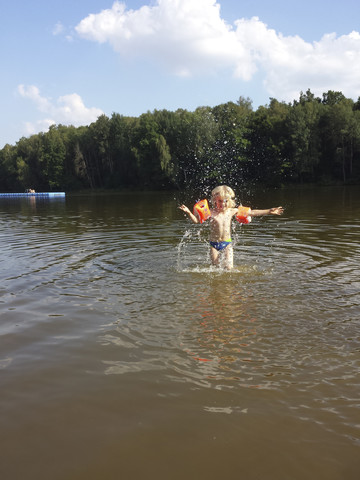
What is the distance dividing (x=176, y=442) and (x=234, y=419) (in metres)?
0.59

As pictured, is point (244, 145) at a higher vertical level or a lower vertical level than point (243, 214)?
higher

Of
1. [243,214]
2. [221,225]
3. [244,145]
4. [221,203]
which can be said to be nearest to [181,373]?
[221,225]

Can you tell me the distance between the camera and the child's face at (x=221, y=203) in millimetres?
9602

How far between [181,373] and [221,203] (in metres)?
5.75

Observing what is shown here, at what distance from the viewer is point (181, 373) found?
4531mm

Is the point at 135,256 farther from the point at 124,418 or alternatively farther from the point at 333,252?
the point at 124,418

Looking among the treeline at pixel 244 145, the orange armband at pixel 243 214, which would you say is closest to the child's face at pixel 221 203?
the orange armband at pixel 243 214

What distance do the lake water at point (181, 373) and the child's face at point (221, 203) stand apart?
154 centimetres

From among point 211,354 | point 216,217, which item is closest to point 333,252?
point 216,217

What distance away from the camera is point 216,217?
32.1ft

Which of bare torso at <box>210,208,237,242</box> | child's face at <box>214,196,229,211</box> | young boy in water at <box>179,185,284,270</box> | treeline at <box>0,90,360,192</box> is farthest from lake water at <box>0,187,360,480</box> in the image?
treeline at <box>0,90,360,192</box>

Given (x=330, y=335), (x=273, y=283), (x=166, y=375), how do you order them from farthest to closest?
(x=273, y=283)
(x=330, y=335)
(x=166, y=375)

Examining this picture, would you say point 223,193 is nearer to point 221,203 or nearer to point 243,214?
point 221,203

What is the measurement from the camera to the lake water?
3.20 metres
